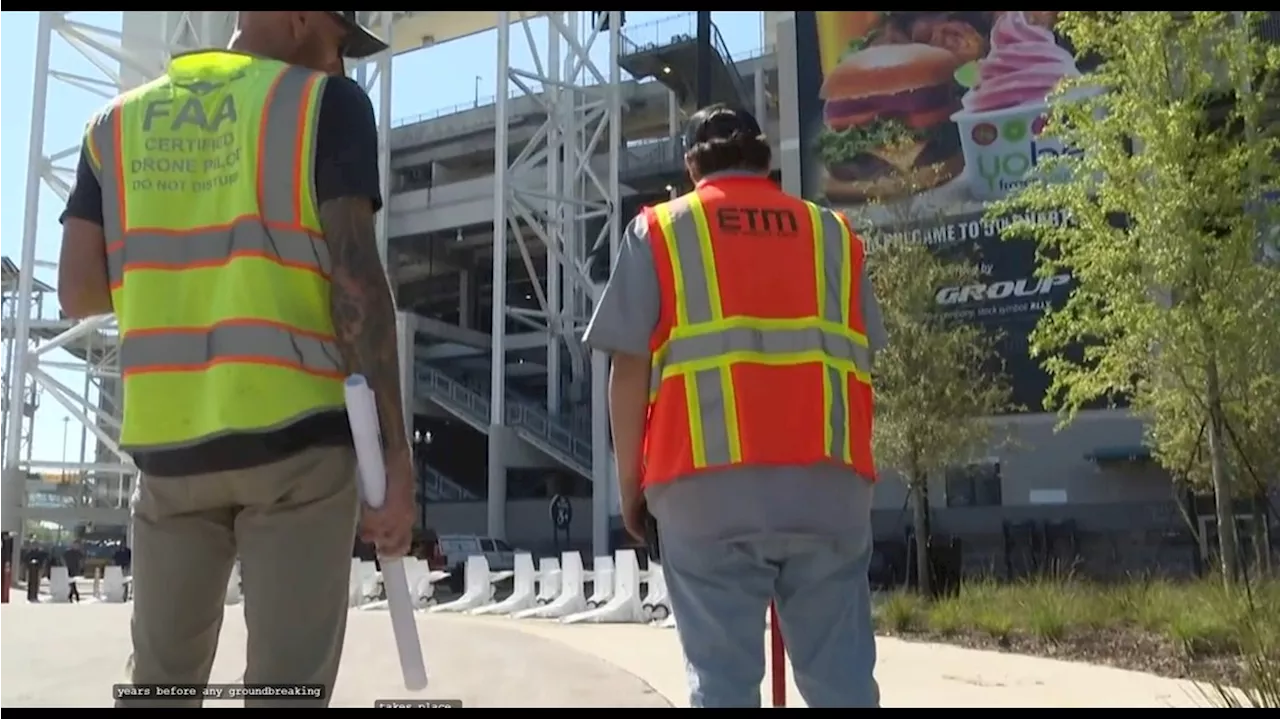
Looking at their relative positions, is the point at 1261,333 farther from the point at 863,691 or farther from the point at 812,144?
the point at 812,144

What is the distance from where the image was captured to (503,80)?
33469 mm

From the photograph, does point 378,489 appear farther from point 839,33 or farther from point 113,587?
point 839,33

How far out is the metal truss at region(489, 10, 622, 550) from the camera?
33312 millimetres

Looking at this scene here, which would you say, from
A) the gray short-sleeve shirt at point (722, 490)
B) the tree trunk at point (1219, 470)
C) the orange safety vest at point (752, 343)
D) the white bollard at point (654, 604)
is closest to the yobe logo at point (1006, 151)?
the white bollard at point (654, 604)

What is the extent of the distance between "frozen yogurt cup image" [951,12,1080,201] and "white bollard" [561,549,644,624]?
55.1ft

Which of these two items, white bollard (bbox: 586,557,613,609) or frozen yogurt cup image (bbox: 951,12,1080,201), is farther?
frozen yogurt cup image (bbox: 951,12,1080,201)

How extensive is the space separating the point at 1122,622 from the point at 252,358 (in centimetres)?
828

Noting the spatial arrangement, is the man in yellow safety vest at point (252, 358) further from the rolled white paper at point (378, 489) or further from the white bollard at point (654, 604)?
the white bollard at point (654, 604)

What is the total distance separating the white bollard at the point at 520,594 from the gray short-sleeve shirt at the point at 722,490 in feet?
50.9

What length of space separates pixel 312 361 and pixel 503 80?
1267 inches

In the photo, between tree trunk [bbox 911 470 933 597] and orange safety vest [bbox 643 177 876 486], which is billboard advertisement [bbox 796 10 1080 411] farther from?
orange safety vest [bbox 643 177 876 486]

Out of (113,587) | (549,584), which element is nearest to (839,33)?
(549,584)

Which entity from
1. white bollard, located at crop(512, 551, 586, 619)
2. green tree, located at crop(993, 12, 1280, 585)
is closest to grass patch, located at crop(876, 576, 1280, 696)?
green tree, located at crop(993, 12, 1280, 585)

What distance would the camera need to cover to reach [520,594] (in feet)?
60.1
